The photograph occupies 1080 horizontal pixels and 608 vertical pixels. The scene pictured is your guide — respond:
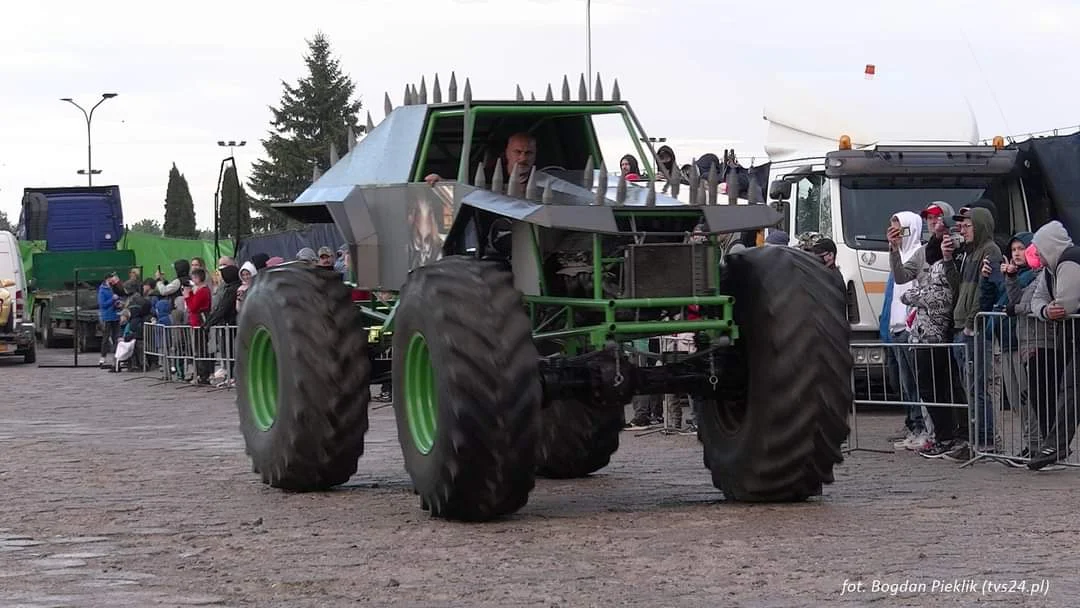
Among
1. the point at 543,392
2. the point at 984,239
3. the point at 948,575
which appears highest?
the point at 984,239

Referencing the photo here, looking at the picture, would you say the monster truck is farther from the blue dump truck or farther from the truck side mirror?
the blue dump truck

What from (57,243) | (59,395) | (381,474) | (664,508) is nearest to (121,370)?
(59,395)

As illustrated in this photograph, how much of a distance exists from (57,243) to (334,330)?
32387mm

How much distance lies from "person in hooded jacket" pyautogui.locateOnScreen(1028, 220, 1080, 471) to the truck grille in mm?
3779

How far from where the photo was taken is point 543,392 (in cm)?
1001

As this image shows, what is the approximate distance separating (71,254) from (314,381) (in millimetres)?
29681

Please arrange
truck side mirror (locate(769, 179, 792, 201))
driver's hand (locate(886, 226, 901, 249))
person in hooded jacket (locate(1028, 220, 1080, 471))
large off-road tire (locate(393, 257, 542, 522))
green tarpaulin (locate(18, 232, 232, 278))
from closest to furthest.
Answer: large off-road tire (locate(393, 257, 542, 522)), person in hooded jacket (locate(1028, 220, 1080, 471)), driver's hand (locate(886, 226, 901, 249)), truck side mirror (locate(769, 179, 792, 201)), green tarpaulin (locate(18, 232, 232, 278))

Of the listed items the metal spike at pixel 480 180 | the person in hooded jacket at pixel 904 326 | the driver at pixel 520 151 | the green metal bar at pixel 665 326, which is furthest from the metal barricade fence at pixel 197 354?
the green metal bar at pixel 665 326

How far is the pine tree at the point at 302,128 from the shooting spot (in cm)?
8206

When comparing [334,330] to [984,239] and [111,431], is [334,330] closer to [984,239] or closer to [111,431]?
[984,239]

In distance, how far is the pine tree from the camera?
269ft

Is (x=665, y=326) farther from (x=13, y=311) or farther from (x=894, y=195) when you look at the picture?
(x=13, y=311)

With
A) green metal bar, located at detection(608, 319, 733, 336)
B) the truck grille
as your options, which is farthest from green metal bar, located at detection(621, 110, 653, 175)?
green metal bar, located at detection(608, 319, 733, 336)

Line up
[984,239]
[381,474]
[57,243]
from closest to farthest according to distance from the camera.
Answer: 1. [381,474]
2. [984,239]
3. [57,243]
